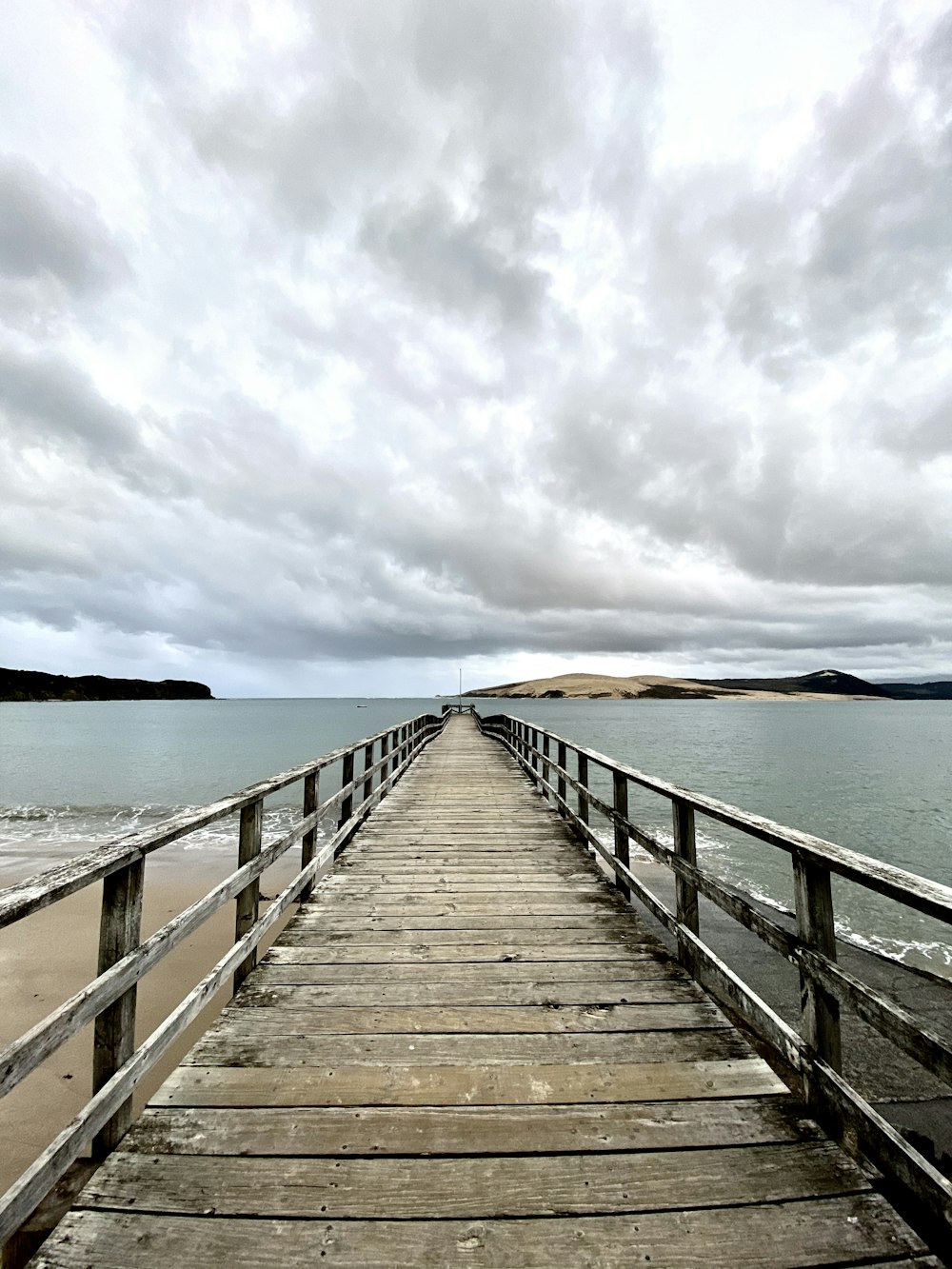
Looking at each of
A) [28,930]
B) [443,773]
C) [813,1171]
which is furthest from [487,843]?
[28,930]

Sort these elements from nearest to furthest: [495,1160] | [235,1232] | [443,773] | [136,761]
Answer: [235,1232], [495,1160], [443,773], [136,761]

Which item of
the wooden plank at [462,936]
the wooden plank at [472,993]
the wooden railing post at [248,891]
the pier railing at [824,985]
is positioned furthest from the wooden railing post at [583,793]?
the wooden railing post at [248,891]

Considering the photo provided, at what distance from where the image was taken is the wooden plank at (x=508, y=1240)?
1751 mm

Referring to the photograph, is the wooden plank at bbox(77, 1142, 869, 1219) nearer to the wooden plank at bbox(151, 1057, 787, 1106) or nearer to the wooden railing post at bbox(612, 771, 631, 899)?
the wooden plank at bbox(151, 1057, 787, 1106)

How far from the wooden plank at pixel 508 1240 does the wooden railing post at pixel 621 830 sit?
10.2 ft

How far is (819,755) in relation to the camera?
1612 inches

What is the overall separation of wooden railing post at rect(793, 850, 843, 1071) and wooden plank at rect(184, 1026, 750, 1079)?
1.76ft

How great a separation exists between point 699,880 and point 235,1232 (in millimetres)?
2632

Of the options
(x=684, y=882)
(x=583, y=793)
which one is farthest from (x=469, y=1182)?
(x=583, y=793)

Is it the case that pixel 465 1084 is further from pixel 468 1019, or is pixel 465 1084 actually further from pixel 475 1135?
pixel 468 1019

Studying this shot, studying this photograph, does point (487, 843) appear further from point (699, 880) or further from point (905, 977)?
point (905, 977)

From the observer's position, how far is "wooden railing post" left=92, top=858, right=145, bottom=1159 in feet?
7.24

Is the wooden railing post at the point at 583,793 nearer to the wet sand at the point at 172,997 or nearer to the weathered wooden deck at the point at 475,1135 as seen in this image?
the weathered wooden deck at the point at 475,1135

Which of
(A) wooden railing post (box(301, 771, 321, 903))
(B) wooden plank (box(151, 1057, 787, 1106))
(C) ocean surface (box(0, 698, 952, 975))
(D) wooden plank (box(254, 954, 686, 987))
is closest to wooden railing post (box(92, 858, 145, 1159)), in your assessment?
(B) wooden plank (box(151, 1057, 787, 1106))
